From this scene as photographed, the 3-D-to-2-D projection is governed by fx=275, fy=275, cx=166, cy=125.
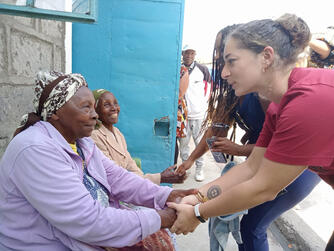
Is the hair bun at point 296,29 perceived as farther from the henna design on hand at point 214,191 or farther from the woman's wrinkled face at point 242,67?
the henna design on hand at point 214,191

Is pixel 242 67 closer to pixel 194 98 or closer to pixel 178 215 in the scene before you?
pixel 178 215

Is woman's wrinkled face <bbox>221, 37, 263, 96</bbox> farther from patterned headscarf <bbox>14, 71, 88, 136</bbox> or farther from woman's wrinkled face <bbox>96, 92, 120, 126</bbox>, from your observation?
woman's wrinkled face <bbox>96, 92, 120, 126</bbox>

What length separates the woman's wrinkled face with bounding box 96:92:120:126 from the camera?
2607 millimetres

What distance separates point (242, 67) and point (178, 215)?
3.26 feet

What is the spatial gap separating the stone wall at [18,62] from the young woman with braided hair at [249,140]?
150 centimetres

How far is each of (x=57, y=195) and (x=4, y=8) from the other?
0.90 metres

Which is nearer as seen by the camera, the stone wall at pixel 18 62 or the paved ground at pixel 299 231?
the stone wall at pixel 18 62

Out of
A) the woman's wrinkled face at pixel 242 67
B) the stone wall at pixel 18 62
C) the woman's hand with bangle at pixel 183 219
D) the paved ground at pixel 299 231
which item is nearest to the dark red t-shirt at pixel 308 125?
the woman's wrinkled face at pixel 242 67

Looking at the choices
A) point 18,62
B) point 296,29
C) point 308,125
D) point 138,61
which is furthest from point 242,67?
point 138,61

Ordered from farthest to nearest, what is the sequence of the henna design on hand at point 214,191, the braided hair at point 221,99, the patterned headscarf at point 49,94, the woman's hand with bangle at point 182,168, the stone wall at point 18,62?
the woman's hand with bangle at point 182,168, the braided hair at point 221,99, the henna design on hand at point 214,191, the stone wall at point 18,62, the patterned headscarf at point 49,94

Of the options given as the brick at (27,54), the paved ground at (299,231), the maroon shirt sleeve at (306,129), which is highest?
the brick at (27,54)

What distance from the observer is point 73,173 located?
1370mm

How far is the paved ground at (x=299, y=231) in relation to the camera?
2.98m

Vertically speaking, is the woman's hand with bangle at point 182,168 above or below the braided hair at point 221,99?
below
